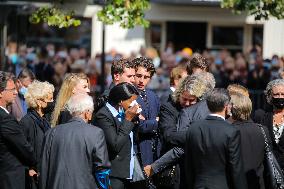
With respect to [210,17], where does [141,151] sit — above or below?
below

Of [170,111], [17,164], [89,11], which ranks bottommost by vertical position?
[17,164]

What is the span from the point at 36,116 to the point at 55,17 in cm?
370

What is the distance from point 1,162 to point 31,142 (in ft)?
2.23

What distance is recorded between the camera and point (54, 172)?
8.46 metres

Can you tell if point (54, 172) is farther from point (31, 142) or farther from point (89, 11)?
point (89, 11)

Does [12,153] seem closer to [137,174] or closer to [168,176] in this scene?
[137,174]

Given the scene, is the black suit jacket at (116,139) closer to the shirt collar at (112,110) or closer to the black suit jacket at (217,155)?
the shirt collar at (112,110)

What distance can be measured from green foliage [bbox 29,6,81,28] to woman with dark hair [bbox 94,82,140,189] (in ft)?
14.3

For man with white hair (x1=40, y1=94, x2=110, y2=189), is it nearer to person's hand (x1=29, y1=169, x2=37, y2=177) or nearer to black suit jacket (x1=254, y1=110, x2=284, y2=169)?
person's hand (x1=29, y1=169, x2=37, y2=177)

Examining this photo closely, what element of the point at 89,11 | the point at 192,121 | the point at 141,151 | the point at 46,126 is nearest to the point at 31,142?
the point at 46,126

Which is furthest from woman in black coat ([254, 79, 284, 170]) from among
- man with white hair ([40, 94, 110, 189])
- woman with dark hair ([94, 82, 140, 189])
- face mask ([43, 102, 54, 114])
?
face mask ([43, 102, 54, 114])

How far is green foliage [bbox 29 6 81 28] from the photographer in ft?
44.0

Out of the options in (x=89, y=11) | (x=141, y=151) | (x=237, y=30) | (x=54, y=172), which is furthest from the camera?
(x=237, y=30)

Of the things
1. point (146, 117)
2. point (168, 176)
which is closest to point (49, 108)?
point (146, 117)
